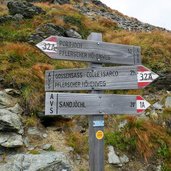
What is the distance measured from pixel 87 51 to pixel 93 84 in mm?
488

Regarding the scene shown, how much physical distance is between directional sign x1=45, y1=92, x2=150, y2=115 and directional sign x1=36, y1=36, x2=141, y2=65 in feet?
1.76

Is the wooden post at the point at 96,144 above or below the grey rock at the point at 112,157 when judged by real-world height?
above

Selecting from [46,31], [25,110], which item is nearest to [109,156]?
[25,110]

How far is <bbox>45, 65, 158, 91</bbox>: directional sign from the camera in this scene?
14.5 feet

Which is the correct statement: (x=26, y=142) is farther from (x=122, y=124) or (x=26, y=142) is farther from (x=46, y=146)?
(x=122, y=124)

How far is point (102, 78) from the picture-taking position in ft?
14.5

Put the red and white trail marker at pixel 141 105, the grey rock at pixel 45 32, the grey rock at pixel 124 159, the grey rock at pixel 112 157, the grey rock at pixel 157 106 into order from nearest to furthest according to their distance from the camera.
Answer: the red and white trail marker at pixel 141 105 < the grey rock at pixel 112 157 < the grey rock at pixel 124 159 < the grey rock at pixel 157 106 < the grey rock at pixel 45 32

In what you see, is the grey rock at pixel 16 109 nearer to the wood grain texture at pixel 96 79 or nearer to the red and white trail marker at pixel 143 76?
the wood grain texture at pixel 96 79

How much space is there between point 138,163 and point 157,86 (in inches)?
149

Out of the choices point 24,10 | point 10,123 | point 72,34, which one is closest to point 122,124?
point 10,123

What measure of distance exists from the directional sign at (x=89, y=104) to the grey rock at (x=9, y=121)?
251 centimetres

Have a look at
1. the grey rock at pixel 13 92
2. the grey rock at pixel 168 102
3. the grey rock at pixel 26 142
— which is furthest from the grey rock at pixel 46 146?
the grey rock at pixel 168 102

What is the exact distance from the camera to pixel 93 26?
15.3 metres

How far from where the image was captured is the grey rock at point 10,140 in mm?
6161
